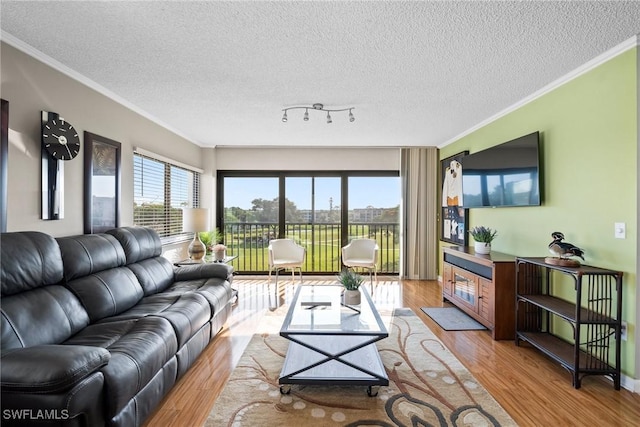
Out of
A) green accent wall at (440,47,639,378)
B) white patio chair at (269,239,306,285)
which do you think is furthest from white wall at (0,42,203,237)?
green accent wall at (440,47,639,378)

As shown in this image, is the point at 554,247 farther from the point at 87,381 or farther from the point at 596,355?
the point at 87,381

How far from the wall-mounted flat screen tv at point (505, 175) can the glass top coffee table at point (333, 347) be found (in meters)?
1.95

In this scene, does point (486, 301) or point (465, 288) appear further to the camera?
point (465, 288)

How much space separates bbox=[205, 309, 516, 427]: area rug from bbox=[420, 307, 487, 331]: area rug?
0.78 meters

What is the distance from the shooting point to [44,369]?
4.51 ft

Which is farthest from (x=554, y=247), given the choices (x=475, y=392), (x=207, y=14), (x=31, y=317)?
(x=31, y=317)

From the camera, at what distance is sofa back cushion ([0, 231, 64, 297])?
181 centimetres

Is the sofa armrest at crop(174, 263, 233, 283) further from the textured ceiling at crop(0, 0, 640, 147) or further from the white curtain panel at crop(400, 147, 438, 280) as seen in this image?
the white curtain panel at crop(400, 147, 438, 280)

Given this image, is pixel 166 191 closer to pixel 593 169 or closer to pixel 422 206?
pixel 422 206

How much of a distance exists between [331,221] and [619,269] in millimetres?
4089

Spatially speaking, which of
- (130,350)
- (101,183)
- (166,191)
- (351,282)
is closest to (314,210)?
(166,191)

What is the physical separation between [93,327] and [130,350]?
582 millimetres
